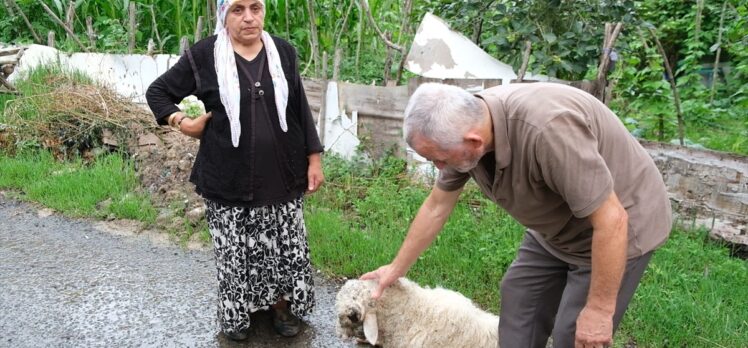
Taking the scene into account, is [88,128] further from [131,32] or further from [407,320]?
[407,320]

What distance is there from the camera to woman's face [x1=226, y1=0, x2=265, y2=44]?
3.62 metres

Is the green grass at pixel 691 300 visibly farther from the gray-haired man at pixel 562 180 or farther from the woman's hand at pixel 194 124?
the woman's hand at pixel 194 124

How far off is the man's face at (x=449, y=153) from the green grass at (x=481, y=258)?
212cm

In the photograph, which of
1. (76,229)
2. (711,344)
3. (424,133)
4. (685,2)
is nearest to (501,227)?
(711,344)

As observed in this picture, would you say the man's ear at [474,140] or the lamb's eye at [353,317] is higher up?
the man's ear at [474,140]

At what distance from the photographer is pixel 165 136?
24.8 feet

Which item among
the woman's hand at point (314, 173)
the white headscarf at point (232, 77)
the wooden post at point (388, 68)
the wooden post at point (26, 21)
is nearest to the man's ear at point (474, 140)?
the white headscarf at point (232, 77)

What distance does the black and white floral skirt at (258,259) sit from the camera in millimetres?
3963

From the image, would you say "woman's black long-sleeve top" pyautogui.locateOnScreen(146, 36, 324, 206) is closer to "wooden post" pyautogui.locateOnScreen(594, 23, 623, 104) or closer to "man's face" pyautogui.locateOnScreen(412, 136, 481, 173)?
"man's face" pyautogui.locateOnScreen(412, 136, 481, 173)

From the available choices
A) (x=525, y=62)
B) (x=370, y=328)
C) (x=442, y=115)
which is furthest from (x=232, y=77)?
(x=525, y=62)

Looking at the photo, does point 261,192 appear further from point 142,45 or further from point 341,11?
point 142,45

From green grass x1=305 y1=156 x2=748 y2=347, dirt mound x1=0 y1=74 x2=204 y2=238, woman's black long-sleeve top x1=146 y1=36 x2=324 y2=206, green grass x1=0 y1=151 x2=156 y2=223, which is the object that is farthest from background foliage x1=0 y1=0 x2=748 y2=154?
woman's black long-sleeve top x1=146 y1=36 x2=324 y2=206

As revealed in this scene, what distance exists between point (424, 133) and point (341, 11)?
663cm

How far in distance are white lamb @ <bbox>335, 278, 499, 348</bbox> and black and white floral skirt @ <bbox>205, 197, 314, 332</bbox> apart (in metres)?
0.81
